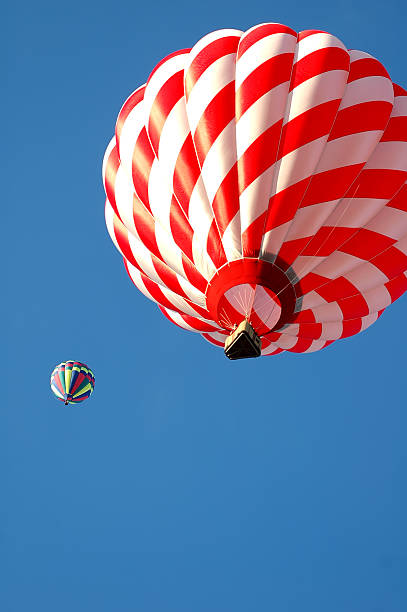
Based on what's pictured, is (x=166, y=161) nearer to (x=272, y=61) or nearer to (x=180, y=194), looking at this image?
(x=180, y=194)

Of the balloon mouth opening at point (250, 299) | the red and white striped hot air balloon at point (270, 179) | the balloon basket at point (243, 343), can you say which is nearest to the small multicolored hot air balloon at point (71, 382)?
the red and white striped hot air balloon at point (270, 179)

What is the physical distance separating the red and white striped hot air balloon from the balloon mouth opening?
0.02 m

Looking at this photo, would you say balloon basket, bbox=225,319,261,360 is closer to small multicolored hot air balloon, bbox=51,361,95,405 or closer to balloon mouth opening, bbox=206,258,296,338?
balloon mouth opening, bbox=206,258,296,338

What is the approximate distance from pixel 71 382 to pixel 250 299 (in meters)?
10.1

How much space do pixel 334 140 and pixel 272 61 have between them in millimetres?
1161

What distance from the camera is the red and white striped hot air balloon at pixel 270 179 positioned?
8.67 m

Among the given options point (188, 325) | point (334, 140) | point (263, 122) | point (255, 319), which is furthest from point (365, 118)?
point (188, 325)

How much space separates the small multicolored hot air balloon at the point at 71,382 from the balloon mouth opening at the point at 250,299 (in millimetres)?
9698

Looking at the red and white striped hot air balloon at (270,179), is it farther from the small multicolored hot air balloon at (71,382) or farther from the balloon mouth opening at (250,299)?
the small multicolored hot air balloon at (71,382)

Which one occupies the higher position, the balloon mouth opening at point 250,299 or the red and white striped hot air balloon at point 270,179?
the red and white striped hot air balloon at point 270,179

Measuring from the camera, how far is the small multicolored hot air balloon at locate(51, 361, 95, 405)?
18234 millimetres

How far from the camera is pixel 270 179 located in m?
8.62

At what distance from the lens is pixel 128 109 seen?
10273 millimetres

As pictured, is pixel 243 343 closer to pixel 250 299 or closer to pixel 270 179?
pixel 250 299
